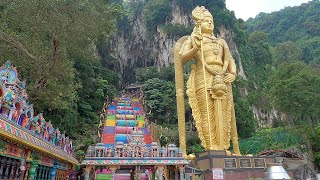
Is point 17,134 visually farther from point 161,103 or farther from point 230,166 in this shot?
point 161,103

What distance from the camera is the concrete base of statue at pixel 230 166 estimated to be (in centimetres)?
712

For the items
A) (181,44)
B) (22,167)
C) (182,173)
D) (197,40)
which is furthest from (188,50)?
(22,167)

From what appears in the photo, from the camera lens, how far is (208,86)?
27.9 feet

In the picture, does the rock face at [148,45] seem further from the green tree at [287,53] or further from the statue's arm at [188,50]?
the statue's arm at [188,50]

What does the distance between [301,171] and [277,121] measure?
16.6 m

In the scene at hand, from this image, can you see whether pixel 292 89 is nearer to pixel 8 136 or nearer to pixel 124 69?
pixel 8 136

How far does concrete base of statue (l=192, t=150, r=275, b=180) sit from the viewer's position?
7.12 meters

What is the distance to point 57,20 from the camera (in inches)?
258

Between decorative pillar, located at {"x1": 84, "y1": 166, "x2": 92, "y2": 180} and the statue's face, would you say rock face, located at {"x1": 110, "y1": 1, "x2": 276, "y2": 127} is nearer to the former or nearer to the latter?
the statue's face

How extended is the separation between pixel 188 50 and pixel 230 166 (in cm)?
353

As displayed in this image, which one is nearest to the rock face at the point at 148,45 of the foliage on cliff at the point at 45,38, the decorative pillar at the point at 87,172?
the foliage on cliff at the point at 45,38

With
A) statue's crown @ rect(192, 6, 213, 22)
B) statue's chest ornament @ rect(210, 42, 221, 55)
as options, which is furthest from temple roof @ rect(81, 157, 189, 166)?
statue's crown @ rect(192, 6, 213, 22)

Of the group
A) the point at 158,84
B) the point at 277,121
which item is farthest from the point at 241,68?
the point at 158,84

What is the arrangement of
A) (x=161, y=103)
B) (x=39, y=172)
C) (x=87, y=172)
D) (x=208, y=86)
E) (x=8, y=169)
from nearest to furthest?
(x=8, y=169)
(x=39, y=172)
(x=87, y=172)
(x=208, y=86)
(x=161, y=103)
